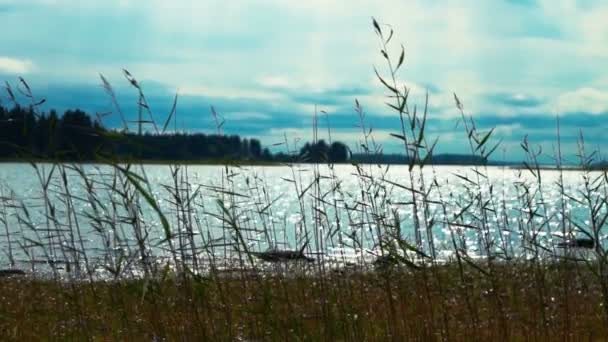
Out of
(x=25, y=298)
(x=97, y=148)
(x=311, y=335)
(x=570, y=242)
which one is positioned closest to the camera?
(x=97, y=148)

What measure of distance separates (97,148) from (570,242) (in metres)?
4.34

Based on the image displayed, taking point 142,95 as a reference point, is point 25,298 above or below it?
below

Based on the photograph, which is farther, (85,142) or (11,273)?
(11,273)

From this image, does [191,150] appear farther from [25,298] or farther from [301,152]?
[25,298]

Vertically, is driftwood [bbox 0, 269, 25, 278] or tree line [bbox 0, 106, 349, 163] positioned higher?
tree line [bbox 0, 106, 349, 163]

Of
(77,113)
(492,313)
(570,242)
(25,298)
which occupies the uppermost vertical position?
(77,113)

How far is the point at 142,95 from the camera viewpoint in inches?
223

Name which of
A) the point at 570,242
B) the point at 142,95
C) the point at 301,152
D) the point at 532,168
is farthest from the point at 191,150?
the point at 570,242

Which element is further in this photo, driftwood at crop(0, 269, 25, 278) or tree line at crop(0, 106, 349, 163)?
driftwood at crop(0, 269, 25, 278)

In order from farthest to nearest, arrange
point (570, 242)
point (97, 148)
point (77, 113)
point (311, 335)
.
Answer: point (570, 242)
point (77, 113)
point (311, 335)
point (97, 148)

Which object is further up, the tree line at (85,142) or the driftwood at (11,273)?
the tree line at (85,142)

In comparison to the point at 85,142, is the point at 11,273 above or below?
below

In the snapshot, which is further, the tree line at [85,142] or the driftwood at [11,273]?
the driftwood at [11,273]

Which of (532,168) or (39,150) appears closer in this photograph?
(39,150)
